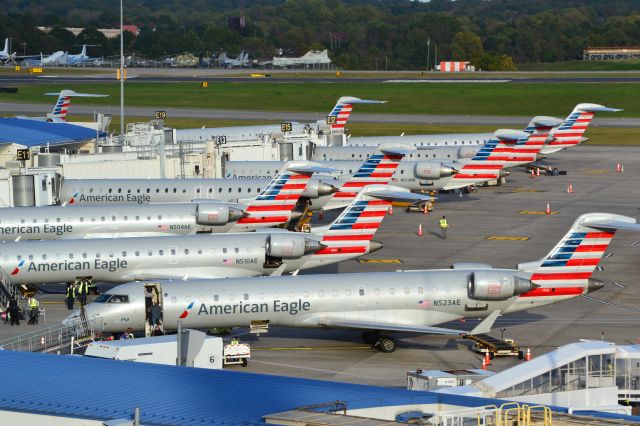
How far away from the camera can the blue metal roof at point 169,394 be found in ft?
87.6

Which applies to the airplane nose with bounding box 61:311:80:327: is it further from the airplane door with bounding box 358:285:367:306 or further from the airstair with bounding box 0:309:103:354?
the airplane door with bounding box 358:285:367:306

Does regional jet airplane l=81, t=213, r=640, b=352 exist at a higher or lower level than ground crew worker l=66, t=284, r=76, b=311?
higher

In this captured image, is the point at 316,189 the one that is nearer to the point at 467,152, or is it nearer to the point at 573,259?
the point at 573,259

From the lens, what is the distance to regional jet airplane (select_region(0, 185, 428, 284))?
53.9 meters

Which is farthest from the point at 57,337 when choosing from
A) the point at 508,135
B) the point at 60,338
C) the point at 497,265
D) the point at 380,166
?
the point at 508,135

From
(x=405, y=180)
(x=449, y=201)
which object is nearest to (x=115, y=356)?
(x=405, y=180)

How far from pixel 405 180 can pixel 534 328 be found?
113 ft

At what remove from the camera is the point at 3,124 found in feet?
294

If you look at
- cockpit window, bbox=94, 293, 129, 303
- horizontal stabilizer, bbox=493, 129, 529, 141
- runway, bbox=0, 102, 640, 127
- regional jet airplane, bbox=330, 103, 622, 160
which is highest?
horizontal stabilizer, bbox=493, 129, 529, 141

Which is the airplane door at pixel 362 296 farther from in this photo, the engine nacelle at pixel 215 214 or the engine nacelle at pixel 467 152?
the engine nacelle at pixel 467 152

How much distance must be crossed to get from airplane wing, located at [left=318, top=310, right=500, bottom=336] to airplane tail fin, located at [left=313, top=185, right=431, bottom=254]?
8.10 meters

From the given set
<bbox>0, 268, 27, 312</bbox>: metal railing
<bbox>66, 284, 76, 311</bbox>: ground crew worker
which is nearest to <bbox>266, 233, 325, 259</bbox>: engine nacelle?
<bbox>66, 284, 76, 311</bbox>: ground crew worker

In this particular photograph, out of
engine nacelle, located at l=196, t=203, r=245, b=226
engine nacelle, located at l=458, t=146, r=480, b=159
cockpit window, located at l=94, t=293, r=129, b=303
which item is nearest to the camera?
cockpit window, located at l=94, t=293, r=129, b=303

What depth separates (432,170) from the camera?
8306cm
